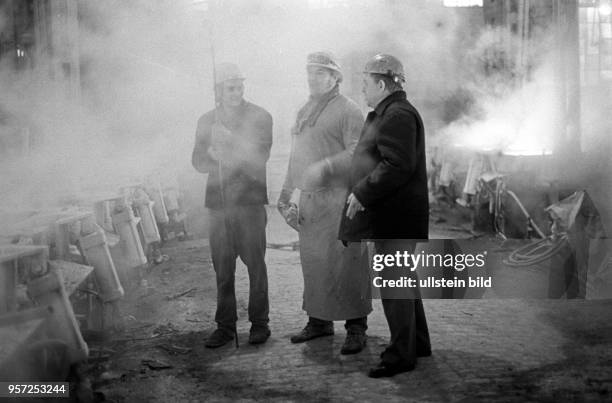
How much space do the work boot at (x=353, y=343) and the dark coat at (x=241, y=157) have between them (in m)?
1.22

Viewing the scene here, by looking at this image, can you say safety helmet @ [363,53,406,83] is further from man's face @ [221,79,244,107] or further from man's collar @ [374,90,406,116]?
man's face @ [221,79,244,107]

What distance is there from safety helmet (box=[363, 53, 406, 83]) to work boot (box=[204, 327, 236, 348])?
2.21 metres

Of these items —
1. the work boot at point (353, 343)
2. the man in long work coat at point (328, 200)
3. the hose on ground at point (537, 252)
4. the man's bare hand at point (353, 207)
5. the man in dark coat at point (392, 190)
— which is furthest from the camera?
the hose on ground at point (537, 252)

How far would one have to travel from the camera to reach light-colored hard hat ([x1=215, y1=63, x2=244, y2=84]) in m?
4.74

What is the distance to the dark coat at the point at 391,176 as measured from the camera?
3.81 metres

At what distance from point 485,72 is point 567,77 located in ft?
21.3

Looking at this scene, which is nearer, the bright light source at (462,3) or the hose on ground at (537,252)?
the hose on ground at (537,252)

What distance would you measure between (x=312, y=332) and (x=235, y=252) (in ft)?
2.79

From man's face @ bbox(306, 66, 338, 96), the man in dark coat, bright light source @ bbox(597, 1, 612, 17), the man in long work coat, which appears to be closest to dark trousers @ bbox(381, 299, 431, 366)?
the man in dark coat

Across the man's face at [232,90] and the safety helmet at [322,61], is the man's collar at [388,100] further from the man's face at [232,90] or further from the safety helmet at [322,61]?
the man's face at [232,90]

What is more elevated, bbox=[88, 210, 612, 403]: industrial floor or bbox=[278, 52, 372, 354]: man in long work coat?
bbox=[278, 52, 372, 354]: man in long work coat

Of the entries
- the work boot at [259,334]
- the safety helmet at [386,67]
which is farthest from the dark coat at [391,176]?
the work boot at [259,334]

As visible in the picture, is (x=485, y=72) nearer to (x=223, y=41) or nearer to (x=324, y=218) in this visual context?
(x=223, y=41)

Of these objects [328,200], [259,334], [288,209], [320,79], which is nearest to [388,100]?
[320,79]
